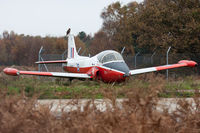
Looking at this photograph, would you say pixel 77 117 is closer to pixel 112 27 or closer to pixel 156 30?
pixel 156 30

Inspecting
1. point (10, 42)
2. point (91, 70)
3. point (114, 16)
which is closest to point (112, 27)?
point (114, 16)

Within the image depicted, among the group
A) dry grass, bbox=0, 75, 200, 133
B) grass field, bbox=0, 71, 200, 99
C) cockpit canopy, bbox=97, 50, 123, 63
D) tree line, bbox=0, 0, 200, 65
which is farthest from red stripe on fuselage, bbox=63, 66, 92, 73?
dry grass, bbox=0, 75, 200, 133

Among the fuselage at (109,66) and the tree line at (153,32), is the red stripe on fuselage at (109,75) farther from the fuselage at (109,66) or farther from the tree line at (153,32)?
the tree line at (153,32)

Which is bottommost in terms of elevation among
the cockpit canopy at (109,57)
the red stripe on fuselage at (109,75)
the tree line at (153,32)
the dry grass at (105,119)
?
the dry grass at (105,119)

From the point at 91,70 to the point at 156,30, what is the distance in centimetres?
1645

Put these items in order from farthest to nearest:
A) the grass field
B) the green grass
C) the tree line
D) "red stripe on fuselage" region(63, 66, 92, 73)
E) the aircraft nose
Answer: the tree line → "red stripe on fuselage" region(63, 66, 92, 73) → the aircraft nose → the grass field → the green grass

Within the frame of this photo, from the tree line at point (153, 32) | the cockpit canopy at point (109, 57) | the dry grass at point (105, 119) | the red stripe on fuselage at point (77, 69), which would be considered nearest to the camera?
the dry grass at point (105, 119)

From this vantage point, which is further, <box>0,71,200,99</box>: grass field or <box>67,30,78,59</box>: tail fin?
<box>67,30,78,59</box>: tail fin

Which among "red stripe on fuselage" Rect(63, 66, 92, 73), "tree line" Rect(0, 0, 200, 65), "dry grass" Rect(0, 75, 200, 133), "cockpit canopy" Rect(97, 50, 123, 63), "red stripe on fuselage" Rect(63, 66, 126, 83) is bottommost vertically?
"dry grass" Rect(0, 75, 200, 133)

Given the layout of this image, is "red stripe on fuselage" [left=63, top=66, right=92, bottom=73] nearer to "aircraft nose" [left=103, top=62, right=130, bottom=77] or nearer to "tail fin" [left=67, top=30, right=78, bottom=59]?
"tail fin" [left=67, top=30, right=78, bottom=59]

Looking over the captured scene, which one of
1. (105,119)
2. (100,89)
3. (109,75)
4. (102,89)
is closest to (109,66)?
(109,75)

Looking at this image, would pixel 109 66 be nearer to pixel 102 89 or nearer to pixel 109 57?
pixel 109 57

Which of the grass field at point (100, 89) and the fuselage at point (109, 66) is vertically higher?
the fuselage at point (109, 66)

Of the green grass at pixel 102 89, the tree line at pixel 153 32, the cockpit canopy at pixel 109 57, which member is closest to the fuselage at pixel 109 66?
the cockpit canopy at pixel 109 57
